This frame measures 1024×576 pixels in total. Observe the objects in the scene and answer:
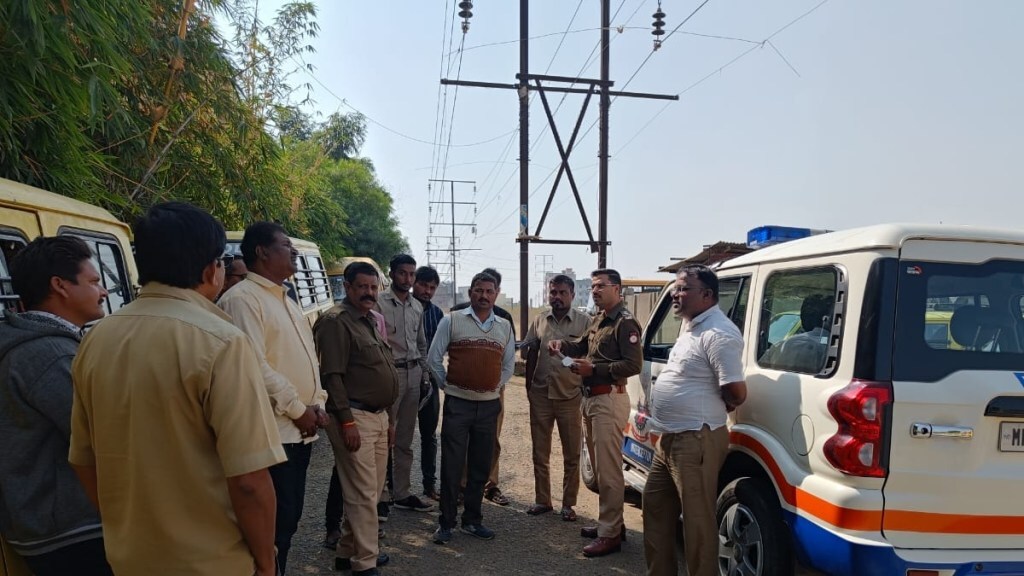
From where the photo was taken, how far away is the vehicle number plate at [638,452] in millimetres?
4344

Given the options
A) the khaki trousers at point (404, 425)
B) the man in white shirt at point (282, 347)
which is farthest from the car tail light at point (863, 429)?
the khaki trousers at point (404, 425)

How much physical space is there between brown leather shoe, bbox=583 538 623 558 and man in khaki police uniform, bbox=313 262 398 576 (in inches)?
53.3

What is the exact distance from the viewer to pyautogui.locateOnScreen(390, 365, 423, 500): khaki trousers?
16.8 ft

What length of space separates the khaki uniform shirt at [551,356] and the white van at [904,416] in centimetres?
206

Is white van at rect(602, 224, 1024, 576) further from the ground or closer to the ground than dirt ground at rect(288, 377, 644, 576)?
further from the ground

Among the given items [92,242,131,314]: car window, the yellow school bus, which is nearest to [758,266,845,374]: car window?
[92,242,131,314]: car window

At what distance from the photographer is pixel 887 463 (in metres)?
2.47

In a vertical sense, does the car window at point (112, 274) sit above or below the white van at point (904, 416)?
above

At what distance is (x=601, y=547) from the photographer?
425cm

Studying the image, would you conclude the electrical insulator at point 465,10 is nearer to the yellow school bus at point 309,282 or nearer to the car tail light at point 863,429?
the yellow school bus at point 309,282

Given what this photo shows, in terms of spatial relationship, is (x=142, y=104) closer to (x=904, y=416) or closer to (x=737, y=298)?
(x=737, y=298)

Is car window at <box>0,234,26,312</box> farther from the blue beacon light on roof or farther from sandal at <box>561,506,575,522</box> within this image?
the blue beacon light on roof

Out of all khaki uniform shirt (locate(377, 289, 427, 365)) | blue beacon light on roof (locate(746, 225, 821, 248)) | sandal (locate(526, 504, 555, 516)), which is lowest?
sandal (locate(526, 504, 555, 516))

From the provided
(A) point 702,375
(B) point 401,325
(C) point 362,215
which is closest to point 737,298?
(A) point 702,375
